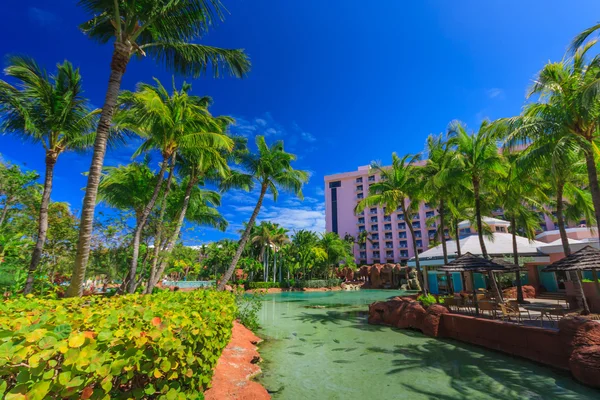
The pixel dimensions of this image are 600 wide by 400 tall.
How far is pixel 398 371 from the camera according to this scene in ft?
22.8

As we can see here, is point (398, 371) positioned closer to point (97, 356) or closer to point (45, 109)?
point (97, 356)

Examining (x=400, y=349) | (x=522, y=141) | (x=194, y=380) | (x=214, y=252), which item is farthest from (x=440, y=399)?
(x=214, y=252)

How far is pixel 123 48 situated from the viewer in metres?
7.30

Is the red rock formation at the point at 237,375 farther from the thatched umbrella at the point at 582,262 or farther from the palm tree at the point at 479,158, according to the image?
the palm tree at the point at 479,158

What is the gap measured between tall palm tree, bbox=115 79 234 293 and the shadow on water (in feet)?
30.2

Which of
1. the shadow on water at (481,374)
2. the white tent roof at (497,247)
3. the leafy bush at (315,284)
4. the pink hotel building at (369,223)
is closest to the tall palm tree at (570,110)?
the shadow on water at (481,374)

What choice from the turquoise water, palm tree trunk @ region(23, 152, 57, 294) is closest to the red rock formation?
the turquoise water

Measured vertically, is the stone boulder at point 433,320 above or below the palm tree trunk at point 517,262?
below

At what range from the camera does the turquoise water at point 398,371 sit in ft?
18.8

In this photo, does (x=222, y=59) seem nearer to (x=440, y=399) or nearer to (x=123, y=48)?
(x=123, y=48)

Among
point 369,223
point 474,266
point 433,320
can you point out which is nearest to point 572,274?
point 474,266

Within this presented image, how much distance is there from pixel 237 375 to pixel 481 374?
18.9 ft

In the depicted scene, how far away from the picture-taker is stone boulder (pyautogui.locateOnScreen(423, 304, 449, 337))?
10.7 m

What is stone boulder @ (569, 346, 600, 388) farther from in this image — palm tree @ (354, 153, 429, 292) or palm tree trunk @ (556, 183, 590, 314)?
palm tree @ (354, 153, 429, 292)
